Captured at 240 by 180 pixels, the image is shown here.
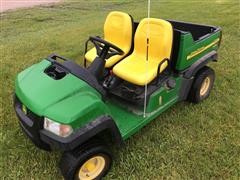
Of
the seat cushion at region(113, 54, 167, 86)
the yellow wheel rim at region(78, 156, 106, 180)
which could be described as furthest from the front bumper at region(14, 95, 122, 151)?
the seat cushion at region(113, 54, 167, 86)

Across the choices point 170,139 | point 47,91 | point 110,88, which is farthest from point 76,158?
point 170,139

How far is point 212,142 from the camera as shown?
3334 millimetres

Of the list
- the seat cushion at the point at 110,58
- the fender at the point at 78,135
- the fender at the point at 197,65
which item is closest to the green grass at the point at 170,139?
the fender at the point at 197,65

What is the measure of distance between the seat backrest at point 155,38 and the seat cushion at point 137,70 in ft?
0.31

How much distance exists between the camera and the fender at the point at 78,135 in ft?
8.07

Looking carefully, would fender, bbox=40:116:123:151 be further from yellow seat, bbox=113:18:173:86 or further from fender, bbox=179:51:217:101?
fender, bbox=179:51:217:101

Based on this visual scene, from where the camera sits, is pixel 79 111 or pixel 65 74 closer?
pixel 79 111

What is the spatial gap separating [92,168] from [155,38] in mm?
1584

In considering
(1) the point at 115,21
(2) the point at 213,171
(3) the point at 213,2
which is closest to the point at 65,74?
(1) the point at 115,21

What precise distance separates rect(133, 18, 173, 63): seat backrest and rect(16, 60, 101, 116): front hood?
1042 mm

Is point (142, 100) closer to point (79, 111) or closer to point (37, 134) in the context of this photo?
point (79, 111)

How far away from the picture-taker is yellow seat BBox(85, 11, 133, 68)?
12.4 feet

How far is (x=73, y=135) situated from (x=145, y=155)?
97cm

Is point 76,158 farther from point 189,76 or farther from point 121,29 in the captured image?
point 121,29
